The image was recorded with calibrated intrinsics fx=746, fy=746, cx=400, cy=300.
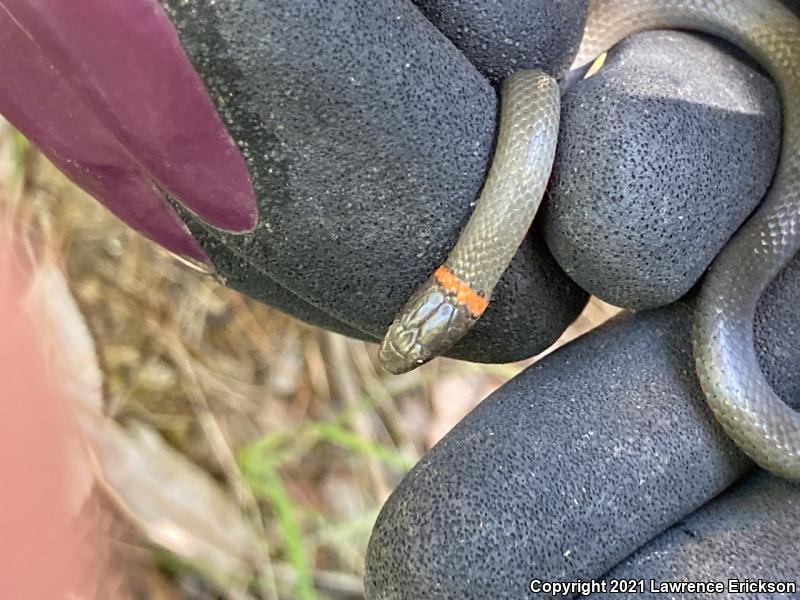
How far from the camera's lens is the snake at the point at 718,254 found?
40.5 inches

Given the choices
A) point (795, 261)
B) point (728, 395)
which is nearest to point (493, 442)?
point (728, 395)

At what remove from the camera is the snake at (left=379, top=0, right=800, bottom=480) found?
1028 millimetres

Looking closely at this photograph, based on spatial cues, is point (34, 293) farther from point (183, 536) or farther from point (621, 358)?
point (621, 358)

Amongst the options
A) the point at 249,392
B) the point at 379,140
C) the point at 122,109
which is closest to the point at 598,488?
the point at 379,140

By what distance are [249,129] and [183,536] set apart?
132 cm

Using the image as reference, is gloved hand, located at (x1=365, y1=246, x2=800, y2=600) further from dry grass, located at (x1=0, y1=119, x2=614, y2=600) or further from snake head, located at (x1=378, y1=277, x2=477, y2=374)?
dry grass, located at (x1=0, y1=119, x2=614, y2=600)

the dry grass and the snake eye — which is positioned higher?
the snake eye

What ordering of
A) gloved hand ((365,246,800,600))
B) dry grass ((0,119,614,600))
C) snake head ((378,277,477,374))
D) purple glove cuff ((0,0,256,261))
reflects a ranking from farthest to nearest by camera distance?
dry grass ((0,119,614,600)) < snake head ((378,277,477,374)) < gloved hand ((365,246,800,600)) < purple glove cuff ((0,0,256,261))

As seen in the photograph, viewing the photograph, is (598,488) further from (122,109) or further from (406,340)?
(122,109)

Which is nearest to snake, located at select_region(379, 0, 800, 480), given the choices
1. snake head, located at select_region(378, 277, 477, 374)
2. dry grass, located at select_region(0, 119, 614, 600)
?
snake head, located at select_region(378, 277, 477, 374)

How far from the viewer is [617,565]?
1027mm

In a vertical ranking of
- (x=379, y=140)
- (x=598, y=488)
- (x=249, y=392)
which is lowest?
(x=249, y=392)

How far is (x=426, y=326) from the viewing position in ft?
3.62

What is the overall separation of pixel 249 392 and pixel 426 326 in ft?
3.41
